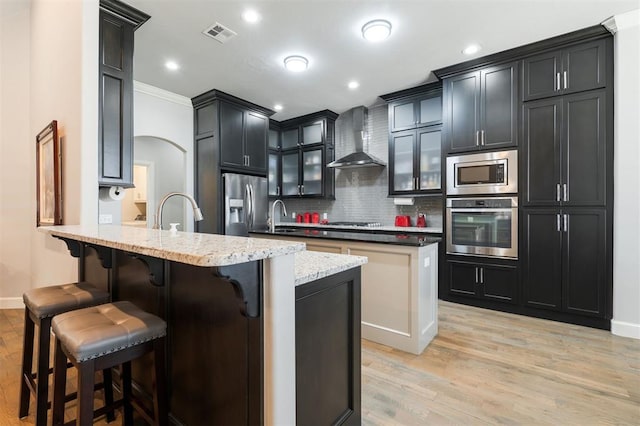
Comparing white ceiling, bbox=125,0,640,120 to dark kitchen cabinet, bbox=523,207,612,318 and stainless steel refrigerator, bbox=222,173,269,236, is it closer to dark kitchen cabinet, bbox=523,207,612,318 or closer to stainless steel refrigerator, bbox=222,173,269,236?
stainless steel refrigerator, bbox=222,173,269,236

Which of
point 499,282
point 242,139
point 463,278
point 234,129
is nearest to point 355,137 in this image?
point 242,139

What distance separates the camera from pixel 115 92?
256 centimetres

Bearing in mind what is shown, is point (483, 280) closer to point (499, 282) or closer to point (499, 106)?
point (499, 282)

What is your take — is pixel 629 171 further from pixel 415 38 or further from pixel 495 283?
pixel 415 38

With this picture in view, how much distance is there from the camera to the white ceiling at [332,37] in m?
2.60

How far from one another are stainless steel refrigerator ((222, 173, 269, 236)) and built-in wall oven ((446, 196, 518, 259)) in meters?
2.92

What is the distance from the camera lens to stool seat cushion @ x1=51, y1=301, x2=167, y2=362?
107 cm

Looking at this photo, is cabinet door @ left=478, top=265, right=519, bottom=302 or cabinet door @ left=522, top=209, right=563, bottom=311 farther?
cabinet door @ left=478, top=265, right=519, bottom=302

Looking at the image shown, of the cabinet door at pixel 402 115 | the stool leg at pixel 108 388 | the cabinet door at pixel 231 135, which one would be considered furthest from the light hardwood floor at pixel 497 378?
the cabinet door at pixel 231 135

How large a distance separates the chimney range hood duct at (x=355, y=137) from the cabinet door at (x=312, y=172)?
43cm

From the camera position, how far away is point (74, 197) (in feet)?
7.68

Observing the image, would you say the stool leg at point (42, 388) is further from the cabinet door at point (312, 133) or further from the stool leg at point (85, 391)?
the cabinet door at point (312, 133)

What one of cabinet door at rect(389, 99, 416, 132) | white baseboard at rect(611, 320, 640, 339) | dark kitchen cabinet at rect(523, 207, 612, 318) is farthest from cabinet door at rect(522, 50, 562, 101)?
white baseboard at rect(611, 320, 640, 339)

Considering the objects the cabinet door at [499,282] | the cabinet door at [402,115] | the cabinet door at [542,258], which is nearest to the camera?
the cabinet door at [542,258]
